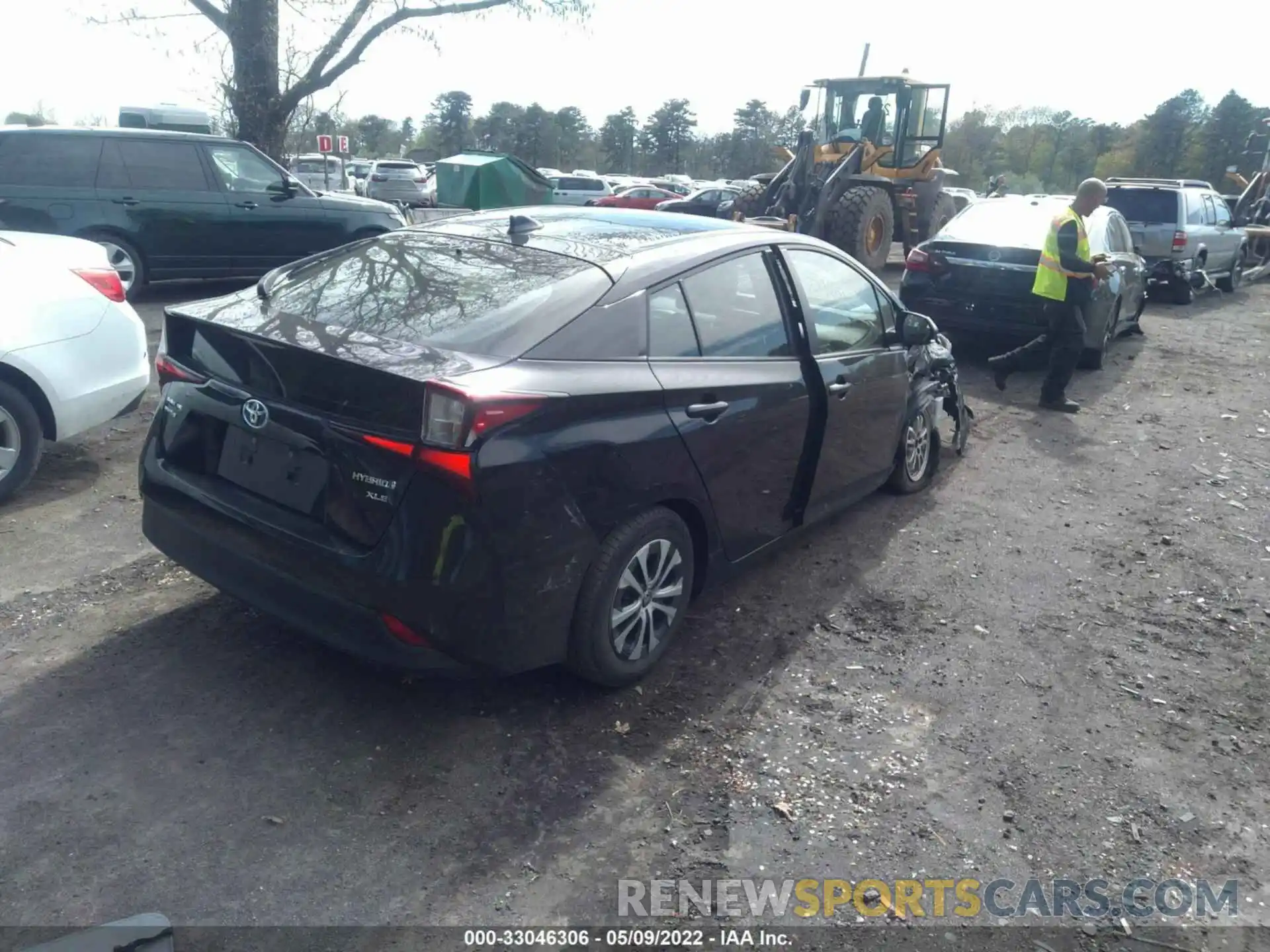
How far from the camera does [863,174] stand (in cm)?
1625

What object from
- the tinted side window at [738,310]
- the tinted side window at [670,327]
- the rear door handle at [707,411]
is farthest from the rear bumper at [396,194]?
the rear door handle at [707,411]

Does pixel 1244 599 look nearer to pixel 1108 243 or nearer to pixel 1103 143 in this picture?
pixel 1108 243

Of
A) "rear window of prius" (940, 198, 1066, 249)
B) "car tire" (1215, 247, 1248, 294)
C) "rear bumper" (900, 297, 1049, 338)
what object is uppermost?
"rear window of prius" (940, 198, 1066, 249)

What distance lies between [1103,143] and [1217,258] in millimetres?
54518

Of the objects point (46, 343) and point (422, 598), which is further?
point (46, 343)

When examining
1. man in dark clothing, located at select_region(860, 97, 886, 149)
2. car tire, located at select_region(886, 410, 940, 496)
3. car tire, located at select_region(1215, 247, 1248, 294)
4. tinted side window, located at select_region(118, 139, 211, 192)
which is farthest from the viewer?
car tire, located at select_region(1215, 247, 1248, 294)

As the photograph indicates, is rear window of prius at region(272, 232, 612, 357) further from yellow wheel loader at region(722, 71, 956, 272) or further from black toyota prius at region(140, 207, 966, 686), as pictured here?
yellow wheel loader at region(722, 71, 956, 272)

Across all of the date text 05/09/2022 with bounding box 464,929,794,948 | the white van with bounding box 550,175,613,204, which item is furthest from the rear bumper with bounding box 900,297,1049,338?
the white van with bounding box 550,175,613,204

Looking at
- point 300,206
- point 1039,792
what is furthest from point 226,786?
point 300,206

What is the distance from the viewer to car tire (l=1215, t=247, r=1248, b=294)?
57.4 feet

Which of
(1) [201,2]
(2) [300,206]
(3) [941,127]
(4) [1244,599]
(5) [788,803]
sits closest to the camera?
(5) [788,803]

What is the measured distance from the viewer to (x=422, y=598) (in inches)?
123

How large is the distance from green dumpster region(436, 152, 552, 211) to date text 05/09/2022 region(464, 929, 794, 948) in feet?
57.0

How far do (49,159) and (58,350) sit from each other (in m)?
6.62
